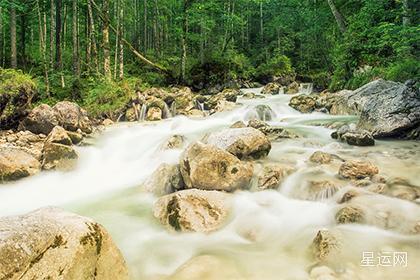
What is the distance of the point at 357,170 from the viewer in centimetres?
660

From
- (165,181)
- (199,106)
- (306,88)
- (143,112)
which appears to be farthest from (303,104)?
(165,181)

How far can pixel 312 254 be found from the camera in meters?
4.70

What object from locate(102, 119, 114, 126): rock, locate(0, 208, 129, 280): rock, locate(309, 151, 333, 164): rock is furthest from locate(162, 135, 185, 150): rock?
locate(0, 208, 129, 280): rock

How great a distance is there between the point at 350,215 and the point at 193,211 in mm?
2380

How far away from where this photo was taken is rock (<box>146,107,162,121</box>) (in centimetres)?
1527

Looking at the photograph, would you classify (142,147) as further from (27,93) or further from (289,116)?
(289,116)

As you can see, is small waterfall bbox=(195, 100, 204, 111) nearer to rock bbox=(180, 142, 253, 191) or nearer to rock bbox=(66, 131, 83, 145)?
rock bbox=(66, 131, 83, 145)

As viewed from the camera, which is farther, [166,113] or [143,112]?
[166,113]

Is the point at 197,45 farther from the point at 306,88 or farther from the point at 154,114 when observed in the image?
the point at 154,114

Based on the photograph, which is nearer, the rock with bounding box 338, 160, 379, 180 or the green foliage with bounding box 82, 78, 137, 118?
the rock with bounding box 338, 160, 379, 180

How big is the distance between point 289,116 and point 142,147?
22.5 feet

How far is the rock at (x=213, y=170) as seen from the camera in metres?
6.64

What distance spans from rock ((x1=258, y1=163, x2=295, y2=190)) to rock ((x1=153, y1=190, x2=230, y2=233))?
41.9 inches

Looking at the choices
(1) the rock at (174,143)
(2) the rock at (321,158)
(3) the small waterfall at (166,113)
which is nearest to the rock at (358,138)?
(2) the rock at (321,158)
